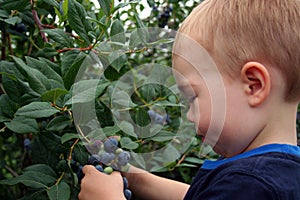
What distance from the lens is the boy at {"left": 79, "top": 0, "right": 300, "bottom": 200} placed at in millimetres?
1132

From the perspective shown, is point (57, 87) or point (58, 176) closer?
point (57, 87)

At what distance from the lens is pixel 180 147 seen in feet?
5.51

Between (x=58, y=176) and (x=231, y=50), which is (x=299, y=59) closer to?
(x=231, y=50)

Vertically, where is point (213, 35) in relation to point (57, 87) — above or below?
above

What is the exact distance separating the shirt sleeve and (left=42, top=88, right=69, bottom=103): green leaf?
0.37 meters

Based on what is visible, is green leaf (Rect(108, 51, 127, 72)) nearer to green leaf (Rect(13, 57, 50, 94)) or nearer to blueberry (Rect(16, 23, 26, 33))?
green leaf (Rect(13, 57, 50, 94))

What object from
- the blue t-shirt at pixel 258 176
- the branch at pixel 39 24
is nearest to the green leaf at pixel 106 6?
the branch at pixel 39 24

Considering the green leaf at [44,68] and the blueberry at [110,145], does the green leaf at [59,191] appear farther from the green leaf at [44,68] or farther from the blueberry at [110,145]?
the green leaf at [44,68]

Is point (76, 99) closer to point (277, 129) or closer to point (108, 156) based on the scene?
point (108, 156)

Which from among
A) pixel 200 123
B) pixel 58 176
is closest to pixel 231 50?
pixel 200 123

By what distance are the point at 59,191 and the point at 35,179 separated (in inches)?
2.8

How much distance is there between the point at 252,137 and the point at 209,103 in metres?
0.12

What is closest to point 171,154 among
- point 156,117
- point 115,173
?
point 156,117

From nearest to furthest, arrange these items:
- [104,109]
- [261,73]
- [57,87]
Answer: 1. [261,73]
2. [57,87]
3. [104,109]
